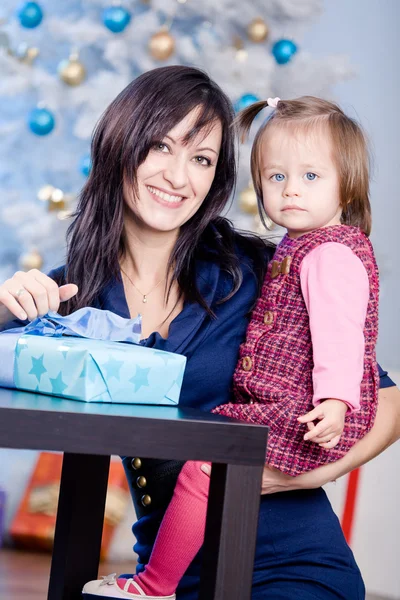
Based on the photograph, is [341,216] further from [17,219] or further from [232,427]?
[17,219]

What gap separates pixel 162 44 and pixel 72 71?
38 cm

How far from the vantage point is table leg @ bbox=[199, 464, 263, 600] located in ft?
2.65

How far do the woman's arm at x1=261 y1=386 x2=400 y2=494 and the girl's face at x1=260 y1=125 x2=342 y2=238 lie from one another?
364 millimetres

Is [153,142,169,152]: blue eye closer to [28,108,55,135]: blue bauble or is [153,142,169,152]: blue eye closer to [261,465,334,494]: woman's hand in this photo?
[261,465,334,494]: woman's hand

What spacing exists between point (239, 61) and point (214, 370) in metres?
1.97

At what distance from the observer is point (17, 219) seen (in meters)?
3.18

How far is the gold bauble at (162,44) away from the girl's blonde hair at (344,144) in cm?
173

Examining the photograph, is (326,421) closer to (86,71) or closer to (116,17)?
(116,17)

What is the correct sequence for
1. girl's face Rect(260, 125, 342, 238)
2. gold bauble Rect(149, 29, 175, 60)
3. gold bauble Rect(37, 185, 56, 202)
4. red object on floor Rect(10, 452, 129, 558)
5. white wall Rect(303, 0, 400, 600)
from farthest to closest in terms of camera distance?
white wall Rect(303, 0, 400, 600)
gold bauble Rect(37, 185, 56, 202)
gold bauble Rect(149, 29, 175, 60)
red object on floor Rect(10, 452, 129, 558)
girl's face Rect(260, 125, 342, 238)

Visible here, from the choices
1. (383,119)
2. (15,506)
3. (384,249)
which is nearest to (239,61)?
(383,119)

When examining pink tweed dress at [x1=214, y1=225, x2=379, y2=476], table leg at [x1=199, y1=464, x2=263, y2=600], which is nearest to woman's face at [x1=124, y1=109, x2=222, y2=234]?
pink tweed dress at [x1=214, y1=225, x2=379, y2=476]

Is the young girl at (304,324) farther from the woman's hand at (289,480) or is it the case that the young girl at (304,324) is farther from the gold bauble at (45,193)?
the gold bauble at (45,193)

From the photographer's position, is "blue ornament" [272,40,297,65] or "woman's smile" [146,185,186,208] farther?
"blue ornament" [272,40,297,65]

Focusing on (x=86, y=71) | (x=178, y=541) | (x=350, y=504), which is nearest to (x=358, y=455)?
(x=178, y=541)
